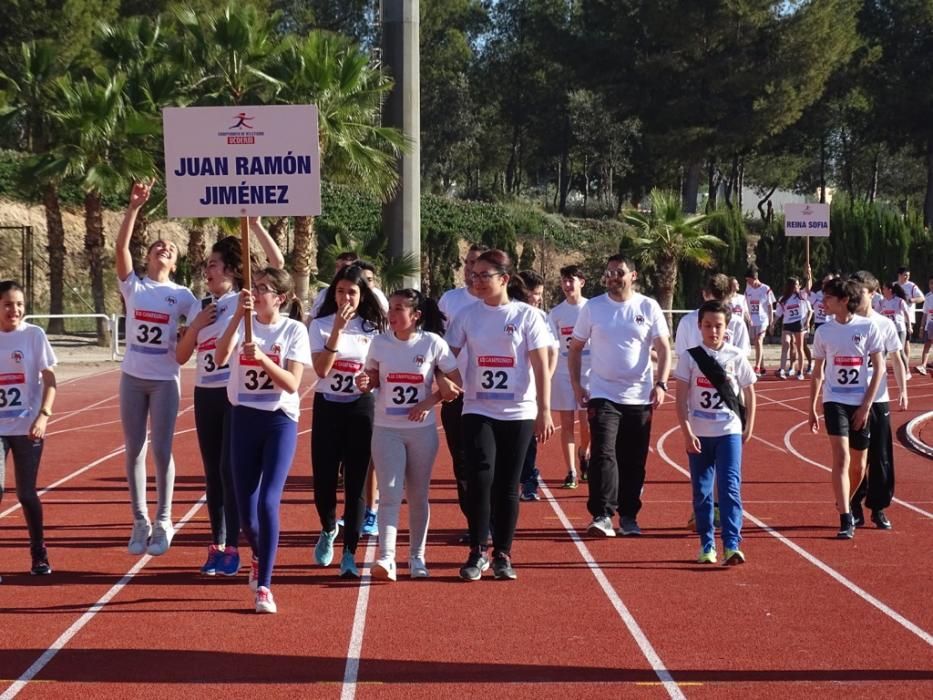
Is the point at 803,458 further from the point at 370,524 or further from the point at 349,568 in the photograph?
the point at 349,568

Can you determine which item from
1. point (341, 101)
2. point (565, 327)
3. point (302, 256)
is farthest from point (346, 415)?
point (302, 256)

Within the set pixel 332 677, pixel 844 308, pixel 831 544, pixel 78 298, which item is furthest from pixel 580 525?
pixel 78 298

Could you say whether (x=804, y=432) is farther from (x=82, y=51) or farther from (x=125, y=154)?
(x=82, y=51)

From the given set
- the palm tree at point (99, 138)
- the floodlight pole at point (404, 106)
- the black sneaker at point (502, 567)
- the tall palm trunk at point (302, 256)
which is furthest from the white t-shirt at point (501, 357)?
the palm tree at point (99, 138)

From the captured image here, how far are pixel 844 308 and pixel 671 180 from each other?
168 ft

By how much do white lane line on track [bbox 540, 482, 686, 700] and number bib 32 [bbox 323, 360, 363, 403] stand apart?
1860 millimetres

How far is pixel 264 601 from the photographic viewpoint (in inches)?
291

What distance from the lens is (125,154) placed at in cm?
3017

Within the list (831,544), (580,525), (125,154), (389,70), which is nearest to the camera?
(831,544)

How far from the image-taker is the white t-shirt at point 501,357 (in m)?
8.36

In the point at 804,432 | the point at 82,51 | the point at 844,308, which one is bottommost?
the point at 804,432

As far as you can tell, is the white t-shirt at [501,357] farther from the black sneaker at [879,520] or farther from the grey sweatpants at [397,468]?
the black sneaker at [879,520]

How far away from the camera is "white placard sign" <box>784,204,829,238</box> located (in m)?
30.5

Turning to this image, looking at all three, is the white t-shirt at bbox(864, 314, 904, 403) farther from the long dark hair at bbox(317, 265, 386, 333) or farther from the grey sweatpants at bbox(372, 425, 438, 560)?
the long dark hair at bbox(317, 265, 386, 333)
